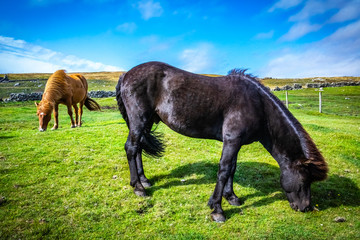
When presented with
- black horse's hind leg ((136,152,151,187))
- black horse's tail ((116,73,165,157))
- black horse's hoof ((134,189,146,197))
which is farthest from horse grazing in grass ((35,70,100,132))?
black horse's hoof ((134,189,146,197))

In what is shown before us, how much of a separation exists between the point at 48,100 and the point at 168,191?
9.11 metres

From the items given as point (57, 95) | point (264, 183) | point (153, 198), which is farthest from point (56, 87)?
point (264, 183)

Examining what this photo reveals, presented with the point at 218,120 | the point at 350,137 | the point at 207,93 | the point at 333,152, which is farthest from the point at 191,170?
the point at 350,137

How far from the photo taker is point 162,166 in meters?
6.85

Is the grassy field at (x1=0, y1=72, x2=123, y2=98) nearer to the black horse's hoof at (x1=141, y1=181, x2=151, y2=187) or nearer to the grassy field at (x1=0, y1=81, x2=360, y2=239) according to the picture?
the grassy field at (x1=0, y1=81, x2=360, y2=239)

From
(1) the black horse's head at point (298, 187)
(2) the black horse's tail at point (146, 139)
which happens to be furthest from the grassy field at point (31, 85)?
(1) the black horse's head at point (298, 187)

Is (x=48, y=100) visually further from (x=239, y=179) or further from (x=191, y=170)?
(x=239, y=179)

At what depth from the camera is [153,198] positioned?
16.2 ft

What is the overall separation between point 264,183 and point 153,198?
3321 mm

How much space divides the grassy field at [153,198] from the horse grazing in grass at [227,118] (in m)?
0.46

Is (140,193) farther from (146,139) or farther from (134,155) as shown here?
(146,139)

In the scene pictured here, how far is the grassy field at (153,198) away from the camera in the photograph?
3.88m

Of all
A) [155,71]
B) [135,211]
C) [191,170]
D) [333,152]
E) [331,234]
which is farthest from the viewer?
[333,152]

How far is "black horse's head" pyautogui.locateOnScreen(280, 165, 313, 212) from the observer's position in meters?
4.39
